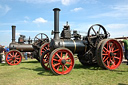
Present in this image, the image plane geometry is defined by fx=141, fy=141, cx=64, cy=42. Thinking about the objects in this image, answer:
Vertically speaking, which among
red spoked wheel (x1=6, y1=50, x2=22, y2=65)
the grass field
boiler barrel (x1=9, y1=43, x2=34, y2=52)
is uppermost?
boiler barrel (x1=9, y1=43, x2=34, y2=52)

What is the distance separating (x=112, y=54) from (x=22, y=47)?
23.8 ft

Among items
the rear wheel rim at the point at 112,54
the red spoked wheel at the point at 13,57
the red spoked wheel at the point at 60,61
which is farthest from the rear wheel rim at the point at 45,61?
Answer: the red spoked wheel at the point at 13,57

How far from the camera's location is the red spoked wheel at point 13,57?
9406mm

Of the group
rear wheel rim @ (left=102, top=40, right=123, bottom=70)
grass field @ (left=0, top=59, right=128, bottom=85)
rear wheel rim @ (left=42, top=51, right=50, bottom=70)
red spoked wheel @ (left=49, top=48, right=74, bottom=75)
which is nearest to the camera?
grass field @ (left=0, top=59, right=128, bottom=85)

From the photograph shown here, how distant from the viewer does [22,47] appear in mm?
11047

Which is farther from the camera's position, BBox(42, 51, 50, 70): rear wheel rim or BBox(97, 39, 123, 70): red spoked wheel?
BBox(42, 51, 50, 70): rear wheel rim

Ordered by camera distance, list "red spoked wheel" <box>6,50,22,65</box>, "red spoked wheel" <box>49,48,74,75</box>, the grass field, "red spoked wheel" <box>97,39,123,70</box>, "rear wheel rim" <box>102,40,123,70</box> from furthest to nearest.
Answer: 1. "red spoked wheel" <box>6,50,22,65</box>
2. "rear wheel rim" <box>102,40,123,70</box>
3. "red spoked wheel" <box>97,39,123,70</box>
4. "red spoked wheel" <box>49,48,74,75</box>
5. the grass field

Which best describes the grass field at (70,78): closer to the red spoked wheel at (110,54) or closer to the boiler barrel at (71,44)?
the red spoked wheel at (110,54)

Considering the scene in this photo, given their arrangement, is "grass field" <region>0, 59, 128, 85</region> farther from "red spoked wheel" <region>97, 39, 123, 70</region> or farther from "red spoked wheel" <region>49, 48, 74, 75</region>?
"red spoked wheel" <region>97, 39, 123, 70</region>

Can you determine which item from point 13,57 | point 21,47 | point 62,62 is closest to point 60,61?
point 62,62

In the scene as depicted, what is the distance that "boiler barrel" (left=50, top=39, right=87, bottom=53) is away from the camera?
5973mm

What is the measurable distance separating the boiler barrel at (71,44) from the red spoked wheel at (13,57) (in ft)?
14.4

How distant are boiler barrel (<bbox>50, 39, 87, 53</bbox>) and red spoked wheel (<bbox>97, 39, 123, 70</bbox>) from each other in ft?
2.68

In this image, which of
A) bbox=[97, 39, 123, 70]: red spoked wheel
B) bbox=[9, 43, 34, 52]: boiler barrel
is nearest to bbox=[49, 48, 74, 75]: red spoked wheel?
bbox=[97, 39, 123, 70]: red spoked wheel
